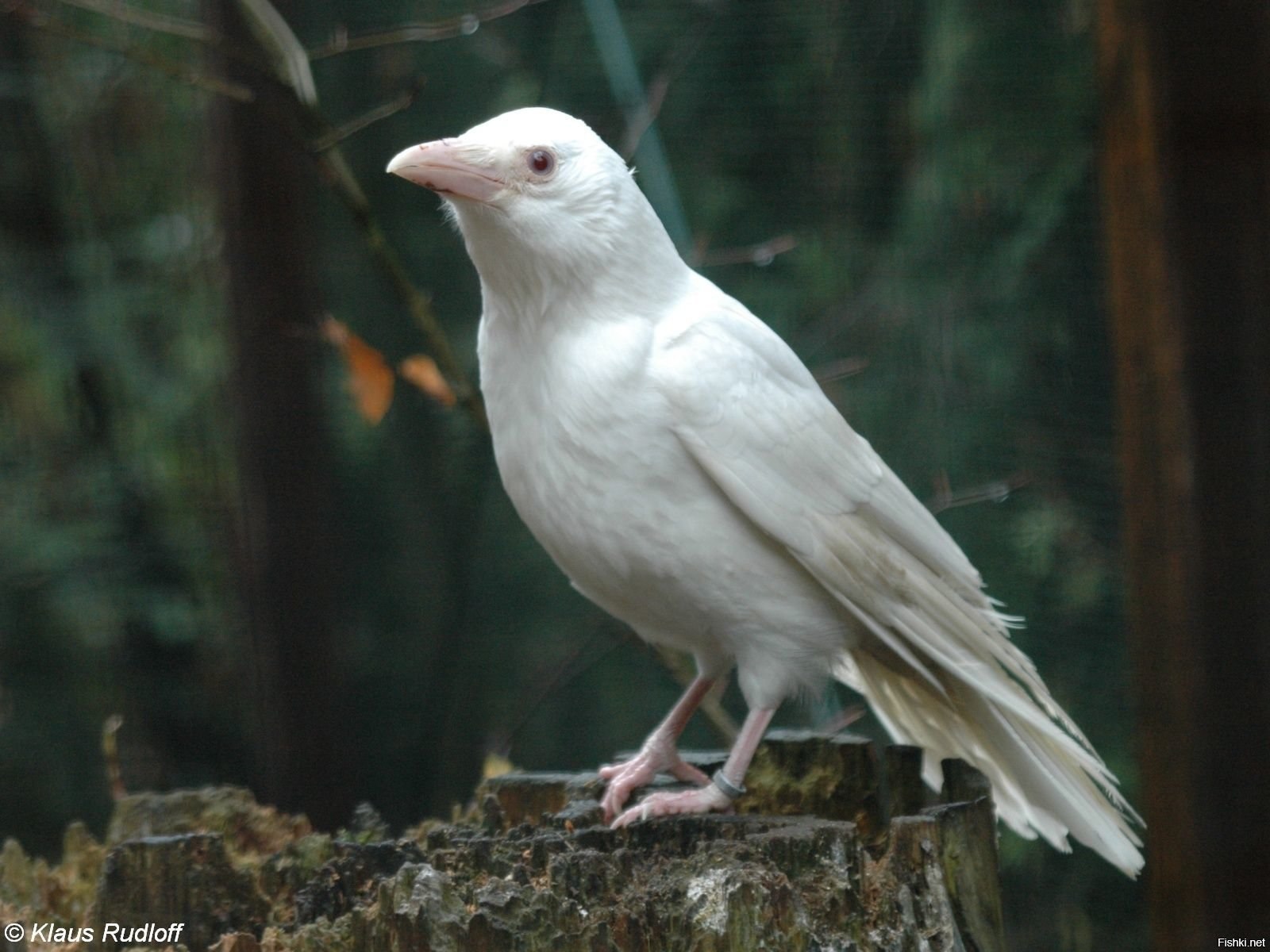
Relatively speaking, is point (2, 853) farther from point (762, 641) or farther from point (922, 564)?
point (922, 564)

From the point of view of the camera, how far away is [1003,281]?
2.81 m

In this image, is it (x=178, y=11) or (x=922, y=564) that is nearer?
(x=922, y=564)

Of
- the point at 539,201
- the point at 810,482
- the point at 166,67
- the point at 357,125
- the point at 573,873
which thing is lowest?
the point at 573,873

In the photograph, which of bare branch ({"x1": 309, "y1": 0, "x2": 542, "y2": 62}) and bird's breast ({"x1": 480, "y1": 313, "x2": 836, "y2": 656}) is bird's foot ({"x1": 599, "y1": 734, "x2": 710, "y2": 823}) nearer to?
bird's breast ({"x1": 480, "y1": 313, "x2": 836, "y2": 656})

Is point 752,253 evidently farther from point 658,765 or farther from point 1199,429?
point 658,765

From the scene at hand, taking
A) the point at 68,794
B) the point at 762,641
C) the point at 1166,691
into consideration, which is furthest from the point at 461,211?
the point at 68,794

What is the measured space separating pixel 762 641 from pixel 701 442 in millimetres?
332

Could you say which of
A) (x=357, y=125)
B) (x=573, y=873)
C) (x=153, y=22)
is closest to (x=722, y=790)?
(x=573, y=873)

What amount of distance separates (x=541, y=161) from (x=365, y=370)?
0.76 metres

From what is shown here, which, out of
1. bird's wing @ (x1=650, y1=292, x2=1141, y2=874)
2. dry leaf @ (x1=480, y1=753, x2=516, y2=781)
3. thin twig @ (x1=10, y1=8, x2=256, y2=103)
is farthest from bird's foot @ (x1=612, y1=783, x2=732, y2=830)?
thin twig @ (x1=10, y1=8, x2=256, y2=103)

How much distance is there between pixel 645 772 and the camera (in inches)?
88.3

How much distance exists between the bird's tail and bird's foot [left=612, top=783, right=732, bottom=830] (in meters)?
0.32

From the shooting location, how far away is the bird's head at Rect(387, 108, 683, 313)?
2023mm

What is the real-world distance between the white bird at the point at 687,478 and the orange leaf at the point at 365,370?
1.63ft
